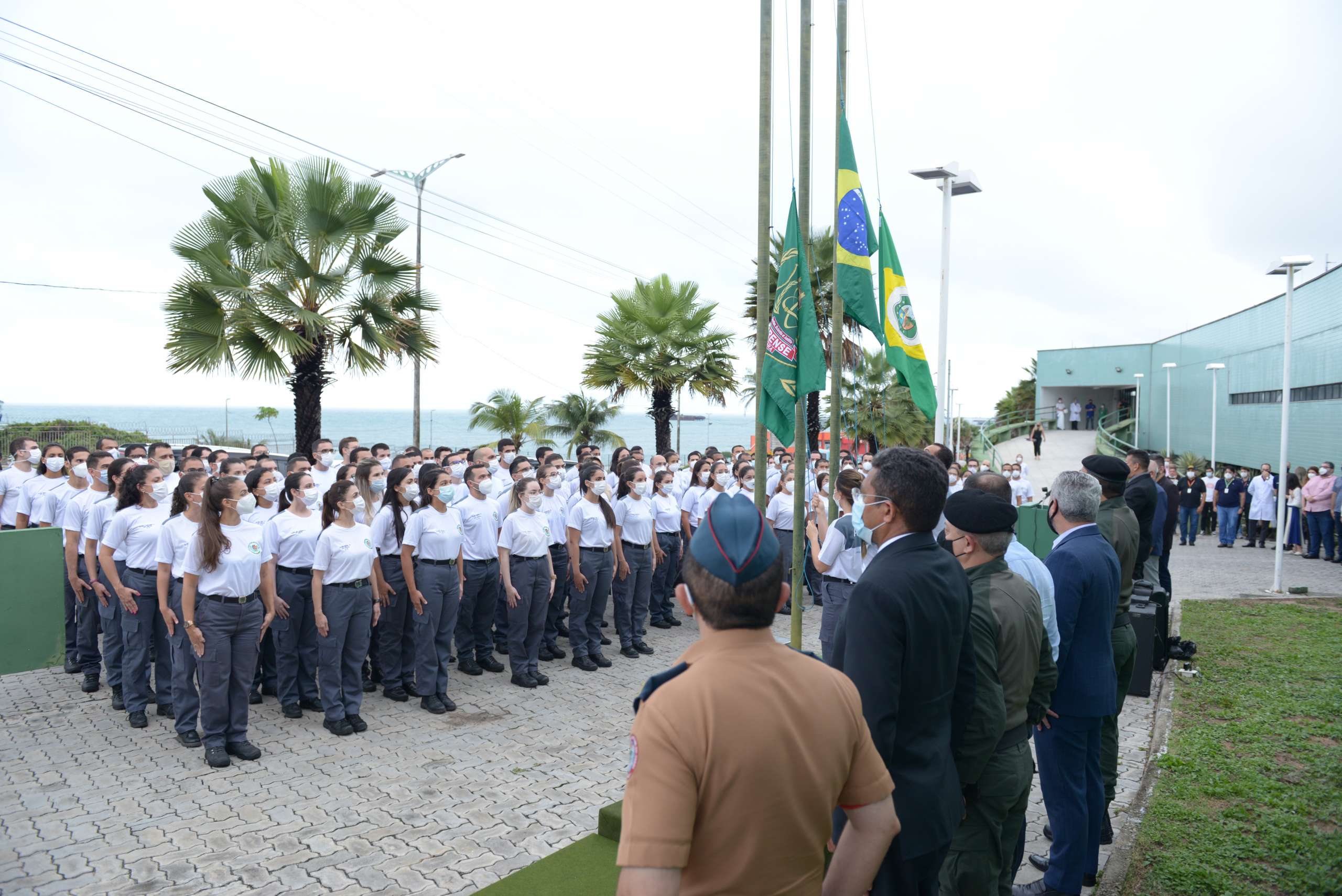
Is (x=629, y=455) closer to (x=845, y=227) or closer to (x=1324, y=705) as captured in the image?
(x=845, y=227)

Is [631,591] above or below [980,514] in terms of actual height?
below

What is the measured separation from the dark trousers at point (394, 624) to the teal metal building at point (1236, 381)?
17.3 m

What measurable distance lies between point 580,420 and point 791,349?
17.4 m

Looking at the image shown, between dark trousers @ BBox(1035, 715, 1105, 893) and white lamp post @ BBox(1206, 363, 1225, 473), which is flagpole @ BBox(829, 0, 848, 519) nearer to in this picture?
dark trousers @ BBox(1035, 715, 1105, 893)

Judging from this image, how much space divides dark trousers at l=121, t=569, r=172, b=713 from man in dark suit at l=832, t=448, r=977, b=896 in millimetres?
6082

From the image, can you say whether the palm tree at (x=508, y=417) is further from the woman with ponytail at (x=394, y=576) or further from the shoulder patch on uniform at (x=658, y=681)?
the shoulder patch on uniform at (x=658, y=681)

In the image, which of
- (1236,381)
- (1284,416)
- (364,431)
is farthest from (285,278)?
(364,431)

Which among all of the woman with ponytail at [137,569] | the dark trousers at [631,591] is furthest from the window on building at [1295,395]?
the woman with ponytail at [137,569]

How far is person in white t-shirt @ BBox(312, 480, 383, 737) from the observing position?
657 cm

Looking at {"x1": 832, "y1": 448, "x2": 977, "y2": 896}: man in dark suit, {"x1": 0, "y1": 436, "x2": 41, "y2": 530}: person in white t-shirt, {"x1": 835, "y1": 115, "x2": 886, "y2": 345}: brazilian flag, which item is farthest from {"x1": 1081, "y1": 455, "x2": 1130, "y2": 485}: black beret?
{"x1": 0, "y1": 436, "x2": 41, "y2": 530}: person in white t-shirt

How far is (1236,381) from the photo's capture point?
1121 inches

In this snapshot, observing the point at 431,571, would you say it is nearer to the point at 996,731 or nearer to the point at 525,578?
the point at 525,578

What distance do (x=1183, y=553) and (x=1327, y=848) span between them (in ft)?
51.5

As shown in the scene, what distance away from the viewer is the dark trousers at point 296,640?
6895mm
